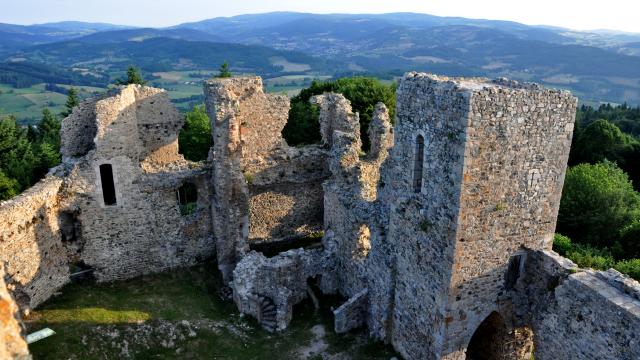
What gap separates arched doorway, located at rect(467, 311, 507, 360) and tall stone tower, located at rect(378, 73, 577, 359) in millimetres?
164

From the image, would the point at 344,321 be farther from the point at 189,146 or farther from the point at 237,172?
the point at 189,146

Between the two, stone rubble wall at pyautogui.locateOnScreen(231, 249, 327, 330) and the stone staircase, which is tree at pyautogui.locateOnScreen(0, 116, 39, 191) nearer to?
stone rubble wall at pyautogui.locateOnScreen(231, 249, 327, 330)

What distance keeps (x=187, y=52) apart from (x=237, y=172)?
187854 mm

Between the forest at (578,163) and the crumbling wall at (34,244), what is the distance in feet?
41.2

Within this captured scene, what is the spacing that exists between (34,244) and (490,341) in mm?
14594

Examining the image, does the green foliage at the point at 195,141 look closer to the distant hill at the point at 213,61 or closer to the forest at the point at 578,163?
the forest at the point at 578,163

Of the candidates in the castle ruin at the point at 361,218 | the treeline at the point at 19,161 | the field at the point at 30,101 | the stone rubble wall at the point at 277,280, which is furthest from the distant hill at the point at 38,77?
the stone rubble wall at the point at 277,280

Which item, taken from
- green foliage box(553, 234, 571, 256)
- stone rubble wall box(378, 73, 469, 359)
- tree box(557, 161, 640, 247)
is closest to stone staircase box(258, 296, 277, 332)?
stone rubble wall box(378, 73, 469, 359)

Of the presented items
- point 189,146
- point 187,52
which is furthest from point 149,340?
point 187,52

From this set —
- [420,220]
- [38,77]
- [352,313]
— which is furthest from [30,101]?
[420,220]

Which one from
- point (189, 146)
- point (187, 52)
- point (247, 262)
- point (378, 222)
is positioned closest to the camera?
point (378, 222)

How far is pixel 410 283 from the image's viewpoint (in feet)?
41.9

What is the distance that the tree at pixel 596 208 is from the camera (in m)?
23.2

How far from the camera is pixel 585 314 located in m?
9.94
